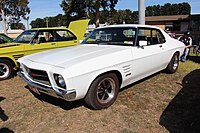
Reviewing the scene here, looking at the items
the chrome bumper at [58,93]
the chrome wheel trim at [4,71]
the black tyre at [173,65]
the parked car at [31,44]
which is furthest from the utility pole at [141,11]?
the chrome bumper at [58,93]

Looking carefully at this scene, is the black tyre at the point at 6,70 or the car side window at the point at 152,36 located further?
the black tyre at the point at 6,70

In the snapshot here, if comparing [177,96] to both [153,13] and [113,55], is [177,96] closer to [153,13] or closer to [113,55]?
[113,55]

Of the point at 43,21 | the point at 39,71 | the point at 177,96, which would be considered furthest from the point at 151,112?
the point at 43,21

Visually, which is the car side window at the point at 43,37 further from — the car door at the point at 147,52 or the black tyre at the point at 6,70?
the car door at the point at 147,52

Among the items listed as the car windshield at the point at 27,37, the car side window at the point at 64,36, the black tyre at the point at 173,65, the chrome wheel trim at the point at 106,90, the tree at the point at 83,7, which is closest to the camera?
the chrome wheel trim at the point at 106,90

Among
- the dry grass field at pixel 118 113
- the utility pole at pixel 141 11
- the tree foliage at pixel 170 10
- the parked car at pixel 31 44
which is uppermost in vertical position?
the tree foliage at pixel 170 10

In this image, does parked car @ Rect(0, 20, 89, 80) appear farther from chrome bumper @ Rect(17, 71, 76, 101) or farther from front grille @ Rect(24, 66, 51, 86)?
chrome bumper @ Rect(17, 71, 76, 101)

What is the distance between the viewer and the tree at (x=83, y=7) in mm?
30822

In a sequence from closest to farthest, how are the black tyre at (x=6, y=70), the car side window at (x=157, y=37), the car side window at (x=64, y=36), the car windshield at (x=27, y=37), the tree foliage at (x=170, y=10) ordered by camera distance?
the car side window at (x=157, y=37) → the black tyre at (x=6, y=70) → the car windshield at (x=27, y=37) → the car side window at (x=64, y=36) → the tree foliage at (x=170, y=10)

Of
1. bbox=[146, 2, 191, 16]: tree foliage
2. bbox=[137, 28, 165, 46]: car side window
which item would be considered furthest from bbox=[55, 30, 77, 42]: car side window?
bbox=[146, 2, 191, 16]: tree foliage

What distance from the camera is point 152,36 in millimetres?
5430

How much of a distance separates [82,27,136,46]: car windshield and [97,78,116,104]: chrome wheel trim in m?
1.06

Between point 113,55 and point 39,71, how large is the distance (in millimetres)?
1395

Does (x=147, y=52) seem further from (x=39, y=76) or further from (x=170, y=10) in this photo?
(x=170, y=10)
